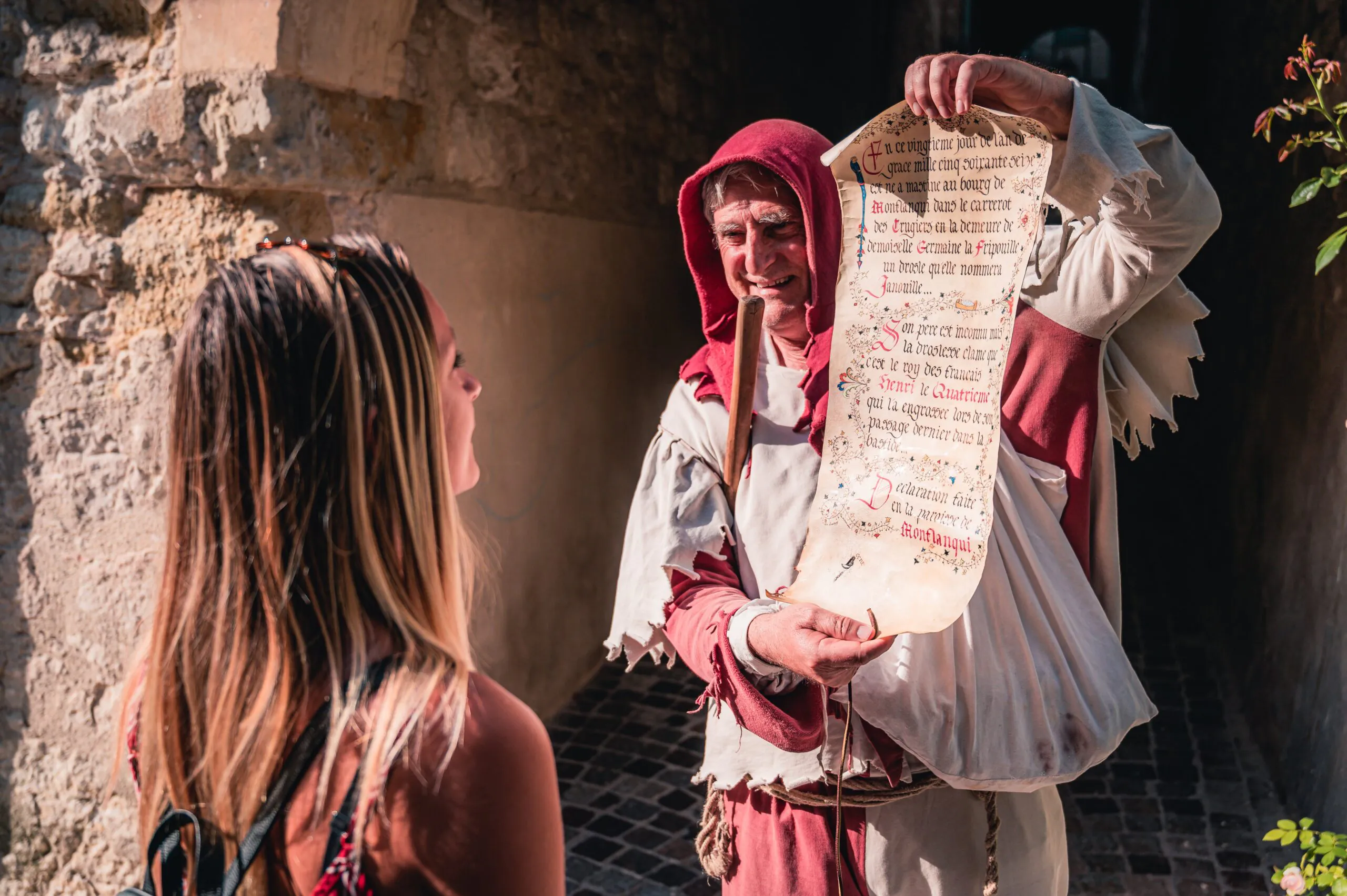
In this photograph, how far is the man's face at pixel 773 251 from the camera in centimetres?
162

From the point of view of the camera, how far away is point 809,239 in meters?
1.59

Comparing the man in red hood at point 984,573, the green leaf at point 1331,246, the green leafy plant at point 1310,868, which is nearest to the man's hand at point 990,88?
the man in red hood at point 984,573

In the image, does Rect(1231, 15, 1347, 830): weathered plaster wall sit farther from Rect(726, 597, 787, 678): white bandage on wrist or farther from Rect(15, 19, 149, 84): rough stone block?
Rect(15, 19, 149, 84): rough stone block

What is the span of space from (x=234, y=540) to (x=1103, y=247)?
1146 mm

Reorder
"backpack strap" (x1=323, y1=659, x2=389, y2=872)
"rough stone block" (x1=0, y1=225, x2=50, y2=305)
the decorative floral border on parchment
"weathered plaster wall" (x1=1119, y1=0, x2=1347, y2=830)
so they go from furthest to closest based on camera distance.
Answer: "weathered plaster wall" (x1=1119, y1=0, x2=1347, y2=830)
"rough stone block" (x1=0, y1=225, x2=50, y2=305)
the decorative floral border on parchment
"backpack strap" (x1=323, y1=659, x2=389, y2=872)

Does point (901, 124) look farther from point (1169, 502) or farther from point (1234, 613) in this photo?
point (1169, 502)

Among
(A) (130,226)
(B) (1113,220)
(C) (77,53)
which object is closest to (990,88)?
(B) (1113,220)

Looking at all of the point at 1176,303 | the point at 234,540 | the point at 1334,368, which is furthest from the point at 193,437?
the point at 1334,368

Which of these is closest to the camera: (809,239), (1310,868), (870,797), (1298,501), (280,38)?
(870,797)

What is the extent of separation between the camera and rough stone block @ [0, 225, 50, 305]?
2.78 meters

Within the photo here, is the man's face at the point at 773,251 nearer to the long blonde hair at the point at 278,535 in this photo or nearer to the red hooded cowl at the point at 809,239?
the red hooded cowl at the point at 809,239

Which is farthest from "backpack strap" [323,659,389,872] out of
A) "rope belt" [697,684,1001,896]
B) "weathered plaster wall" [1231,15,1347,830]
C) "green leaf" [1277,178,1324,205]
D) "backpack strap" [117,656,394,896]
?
"weathered plaster wall" [1231,15,1347,830]

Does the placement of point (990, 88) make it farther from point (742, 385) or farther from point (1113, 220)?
point (742, 385)

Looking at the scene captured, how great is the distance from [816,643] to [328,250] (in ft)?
2.36
